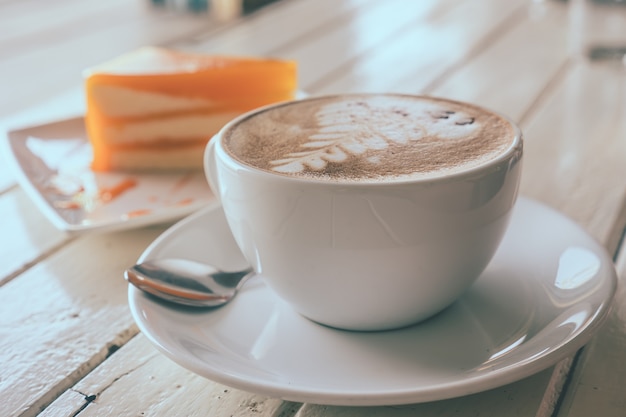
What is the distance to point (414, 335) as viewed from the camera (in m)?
0.51

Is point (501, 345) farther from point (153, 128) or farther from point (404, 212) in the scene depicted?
point (153, 128)

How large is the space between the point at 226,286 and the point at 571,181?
1.40 ft

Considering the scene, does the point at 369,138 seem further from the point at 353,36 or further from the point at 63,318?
the point at 353,36

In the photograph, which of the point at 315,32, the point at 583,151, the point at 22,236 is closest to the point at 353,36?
the point at 315,32

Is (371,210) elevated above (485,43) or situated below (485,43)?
above

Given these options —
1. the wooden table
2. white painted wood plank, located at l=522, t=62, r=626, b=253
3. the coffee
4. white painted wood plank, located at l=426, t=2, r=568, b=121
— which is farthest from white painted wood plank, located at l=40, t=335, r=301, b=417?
white painted wood plank, located at l=426, t=2, r=568, b=121

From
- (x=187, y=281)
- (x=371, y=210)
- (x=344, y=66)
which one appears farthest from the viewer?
(x=344, y=66)

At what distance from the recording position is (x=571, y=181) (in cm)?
81

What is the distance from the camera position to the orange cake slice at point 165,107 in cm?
90

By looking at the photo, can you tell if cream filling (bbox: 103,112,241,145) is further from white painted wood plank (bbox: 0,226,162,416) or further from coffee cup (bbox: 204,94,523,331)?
coffee cup (bbox: 204,94,523,331)

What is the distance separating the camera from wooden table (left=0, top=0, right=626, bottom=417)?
48 cm

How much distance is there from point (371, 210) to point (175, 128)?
52 cm

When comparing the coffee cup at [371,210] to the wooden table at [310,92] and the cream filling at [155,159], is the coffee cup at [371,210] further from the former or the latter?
the cream filling at [155,159]

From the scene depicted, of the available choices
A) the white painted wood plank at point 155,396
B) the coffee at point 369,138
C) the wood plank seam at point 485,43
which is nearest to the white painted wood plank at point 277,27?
the wood plank seam at point 485,43
